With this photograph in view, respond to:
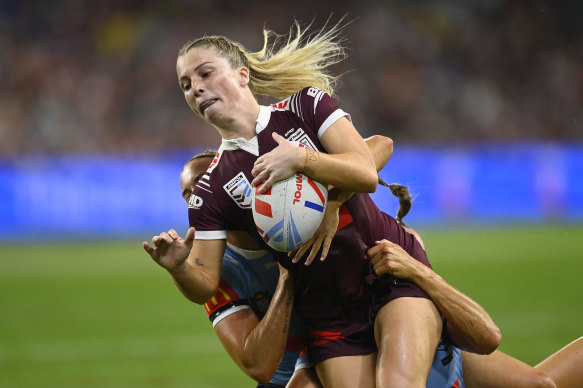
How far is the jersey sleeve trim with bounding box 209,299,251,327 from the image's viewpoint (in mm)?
4707

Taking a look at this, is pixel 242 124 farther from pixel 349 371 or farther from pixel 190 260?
pixel 349 371

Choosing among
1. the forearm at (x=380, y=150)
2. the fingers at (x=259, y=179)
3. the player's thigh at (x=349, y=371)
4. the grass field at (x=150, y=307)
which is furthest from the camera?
the grass field at (x=150, y=307)

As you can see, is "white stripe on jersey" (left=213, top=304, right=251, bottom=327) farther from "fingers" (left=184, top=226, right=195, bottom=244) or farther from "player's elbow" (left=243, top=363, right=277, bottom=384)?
"fingers" (left=184, top=226, right=195, bottom=244)

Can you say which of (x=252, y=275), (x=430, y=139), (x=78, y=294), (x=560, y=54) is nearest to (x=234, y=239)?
(x=252, y=275)

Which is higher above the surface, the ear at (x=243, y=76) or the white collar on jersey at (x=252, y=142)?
the ear at (x=243, y=76)

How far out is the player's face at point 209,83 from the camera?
4.24 metres

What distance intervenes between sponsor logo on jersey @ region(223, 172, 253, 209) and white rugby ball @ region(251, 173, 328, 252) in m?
0.16

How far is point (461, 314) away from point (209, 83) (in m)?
1.79

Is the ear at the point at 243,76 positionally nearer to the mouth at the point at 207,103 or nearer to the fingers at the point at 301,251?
the mouth at the point at 207,103

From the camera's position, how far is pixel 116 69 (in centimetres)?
2144

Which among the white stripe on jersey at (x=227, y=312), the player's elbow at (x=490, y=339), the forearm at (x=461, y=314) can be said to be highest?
the white stripe on jersey at (x=227, y=312)

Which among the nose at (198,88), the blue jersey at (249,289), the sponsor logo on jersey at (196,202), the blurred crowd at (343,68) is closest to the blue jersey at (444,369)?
the blue jersey at (249,289)

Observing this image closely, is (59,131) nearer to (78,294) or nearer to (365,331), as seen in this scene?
(78,294)

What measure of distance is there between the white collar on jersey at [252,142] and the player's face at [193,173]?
0.57 meters
